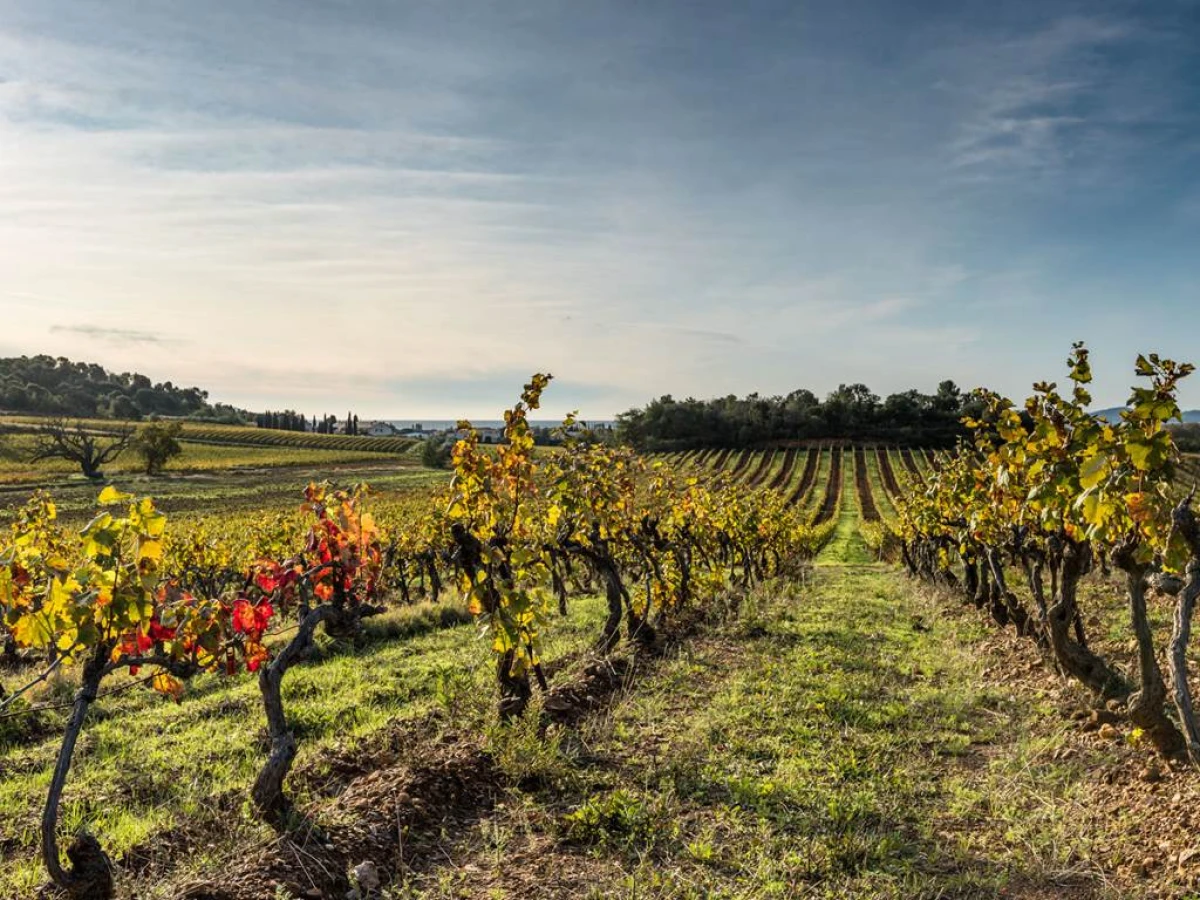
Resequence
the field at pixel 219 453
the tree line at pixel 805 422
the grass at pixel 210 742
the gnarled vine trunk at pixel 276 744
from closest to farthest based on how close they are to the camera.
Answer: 1. the gnarled vine trunk at pixel 276 744
2. the grass at pixel 210 742
3. the field at pixel 219 453
4. the tree line at pixel 805 422

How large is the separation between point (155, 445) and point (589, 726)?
80177mm

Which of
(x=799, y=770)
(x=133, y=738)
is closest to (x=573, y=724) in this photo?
(x=799, y=770)

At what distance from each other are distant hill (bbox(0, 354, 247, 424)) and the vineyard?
15185 cm

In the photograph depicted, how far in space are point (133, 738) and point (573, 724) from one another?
16.5 feet

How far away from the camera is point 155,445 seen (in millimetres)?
73000

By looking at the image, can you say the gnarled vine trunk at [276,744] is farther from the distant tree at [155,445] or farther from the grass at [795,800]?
the distant tree at [155,445]

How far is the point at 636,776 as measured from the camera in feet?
20.8

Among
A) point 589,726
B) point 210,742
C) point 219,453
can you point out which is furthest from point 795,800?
point 219,453

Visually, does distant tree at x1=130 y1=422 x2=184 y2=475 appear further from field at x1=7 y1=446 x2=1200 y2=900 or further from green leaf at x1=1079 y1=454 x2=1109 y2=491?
green leaf at x1=1079 y1=454 x2=1109 y2=491

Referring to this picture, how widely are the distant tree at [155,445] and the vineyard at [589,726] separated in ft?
231

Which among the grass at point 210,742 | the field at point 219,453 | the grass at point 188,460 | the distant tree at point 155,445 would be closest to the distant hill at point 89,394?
the field at point 219,453

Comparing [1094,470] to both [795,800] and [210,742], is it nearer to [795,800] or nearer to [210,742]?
[795,800]

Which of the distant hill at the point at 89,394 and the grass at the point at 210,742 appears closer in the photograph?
the grass at the point at 210,742

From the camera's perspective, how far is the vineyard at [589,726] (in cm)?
471
